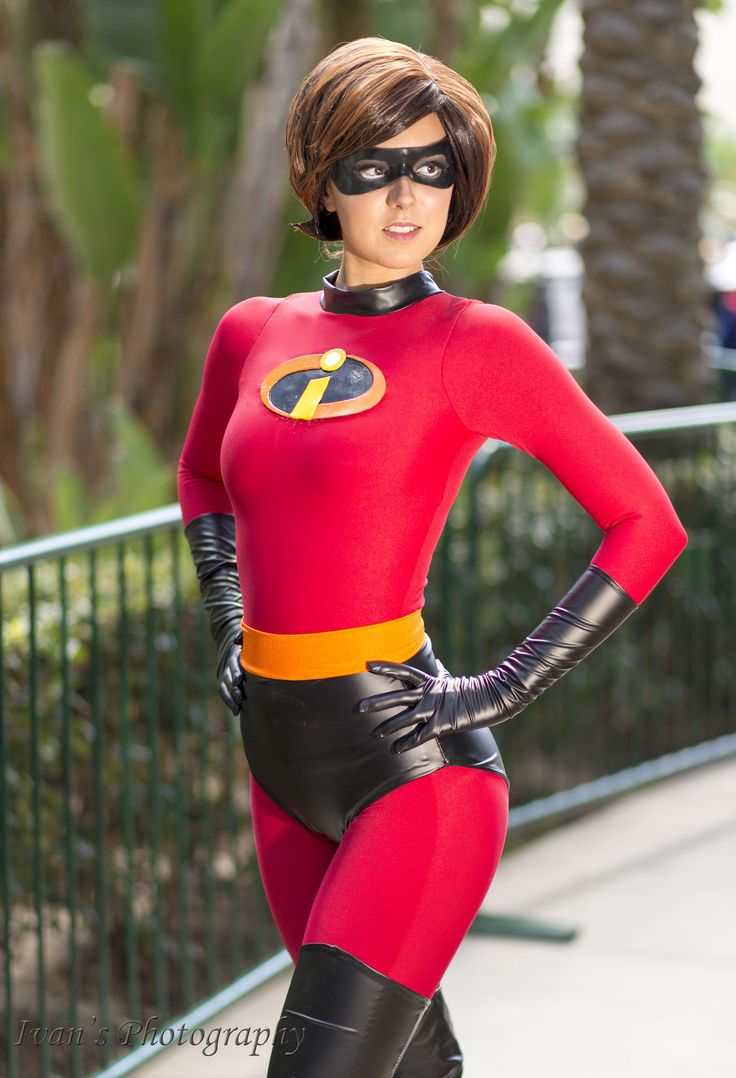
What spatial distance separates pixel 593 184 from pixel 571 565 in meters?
2.29

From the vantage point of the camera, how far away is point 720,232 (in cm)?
4812

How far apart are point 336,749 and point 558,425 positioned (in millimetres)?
600

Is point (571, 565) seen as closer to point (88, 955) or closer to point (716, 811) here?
point (716, 811)

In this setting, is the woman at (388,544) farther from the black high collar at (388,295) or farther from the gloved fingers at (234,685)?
the gloved fingers at (234,685)

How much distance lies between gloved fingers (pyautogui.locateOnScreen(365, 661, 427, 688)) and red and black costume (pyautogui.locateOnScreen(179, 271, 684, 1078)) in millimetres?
36

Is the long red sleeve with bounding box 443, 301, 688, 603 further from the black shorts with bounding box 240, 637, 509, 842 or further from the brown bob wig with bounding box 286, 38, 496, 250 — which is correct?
the black shorts with bounding box 240, 637, 509, 842

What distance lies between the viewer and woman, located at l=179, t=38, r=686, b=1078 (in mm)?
2375

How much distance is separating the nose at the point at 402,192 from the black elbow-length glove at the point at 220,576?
30.5 inches

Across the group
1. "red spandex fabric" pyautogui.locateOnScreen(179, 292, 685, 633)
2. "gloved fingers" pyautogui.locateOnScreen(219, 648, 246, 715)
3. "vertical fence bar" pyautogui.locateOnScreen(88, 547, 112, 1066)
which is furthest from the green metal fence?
"red spandex fabric" pyautogui.locateOnScreen(179, 292, 685, 633)

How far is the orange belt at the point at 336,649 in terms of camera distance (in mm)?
2441

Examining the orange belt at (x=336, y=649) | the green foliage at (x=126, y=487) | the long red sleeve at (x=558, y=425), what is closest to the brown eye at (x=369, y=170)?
the long red sleeve at (x=558, y=425)

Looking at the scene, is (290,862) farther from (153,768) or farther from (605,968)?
(605,968)

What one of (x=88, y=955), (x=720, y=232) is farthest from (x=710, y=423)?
(x=720, y=232)

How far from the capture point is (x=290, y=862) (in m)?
2.60
